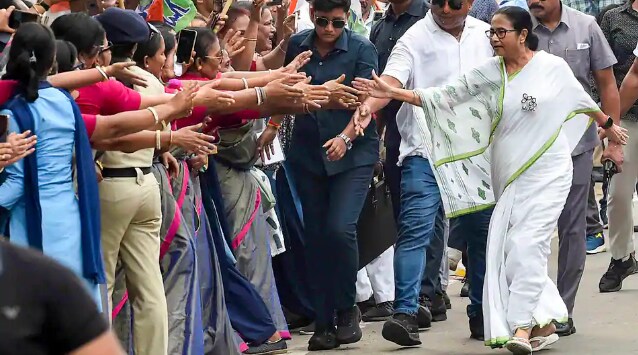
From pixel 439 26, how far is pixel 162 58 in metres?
2.45

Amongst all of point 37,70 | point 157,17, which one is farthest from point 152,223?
point 157,17

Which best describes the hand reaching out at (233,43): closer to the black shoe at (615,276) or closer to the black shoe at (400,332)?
the black shoe at (400,332)

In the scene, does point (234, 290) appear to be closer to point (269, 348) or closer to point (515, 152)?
point (269, 348)

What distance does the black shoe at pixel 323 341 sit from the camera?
8453mm

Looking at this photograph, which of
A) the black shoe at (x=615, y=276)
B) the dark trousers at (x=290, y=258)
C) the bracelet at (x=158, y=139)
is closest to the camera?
the bracelet at (x=158, y=139)

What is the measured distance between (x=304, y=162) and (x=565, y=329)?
1.80 m

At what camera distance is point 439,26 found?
897 centimetres

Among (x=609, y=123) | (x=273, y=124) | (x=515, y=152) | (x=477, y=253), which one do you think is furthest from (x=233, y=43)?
(x=609, y=123)

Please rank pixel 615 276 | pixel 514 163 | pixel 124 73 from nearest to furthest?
pixel 124 73, pixel 514 163, pixel 615 276

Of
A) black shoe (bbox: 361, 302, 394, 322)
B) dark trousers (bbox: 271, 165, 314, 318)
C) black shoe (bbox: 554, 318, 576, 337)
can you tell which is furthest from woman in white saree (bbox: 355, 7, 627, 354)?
black shoe (bbox: 361, 302, 394, 322)

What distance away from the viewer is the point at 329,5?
8.53 m

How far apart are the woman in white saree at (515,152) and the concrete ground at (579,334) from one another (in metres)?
0.30

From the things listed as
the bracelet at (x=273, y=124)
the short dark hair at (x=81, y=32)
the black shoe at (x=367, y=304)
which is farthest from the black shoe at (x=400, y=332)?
the short dark hair at (x=81, y=32)

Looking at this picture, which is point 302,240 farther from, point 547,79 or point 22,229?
point 22,229
